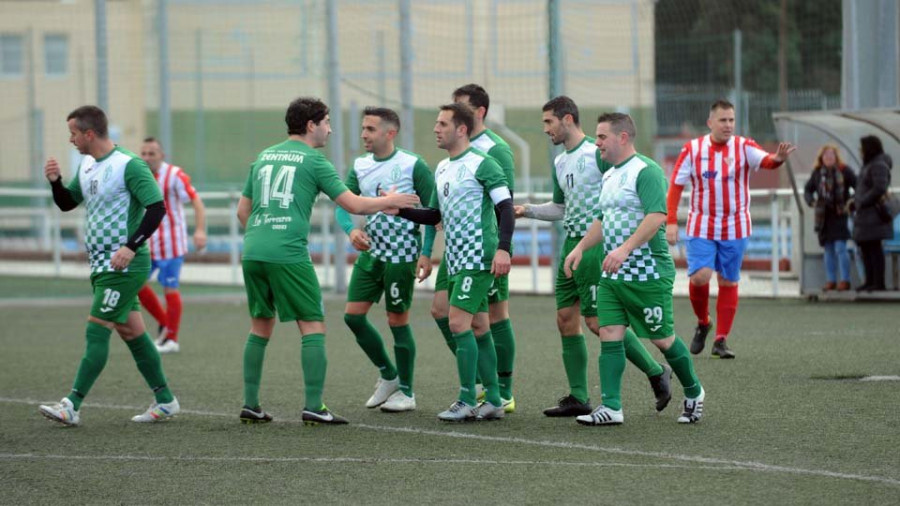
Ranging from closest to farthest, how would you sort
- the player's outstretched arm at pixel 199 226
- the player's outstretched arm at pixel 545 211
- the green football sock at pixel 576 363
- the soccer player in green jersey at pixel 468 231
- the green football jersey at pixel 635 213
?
the green football jersey at pixel 635 213, the soccer player in green jersey at pixel 468 231, the green football sock at pixel 576 363, the player's outstretched arm at pixel 545 211, the player's outstretched arm at pixel 199 226

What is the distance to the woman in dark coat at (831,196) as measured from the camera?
49.0ft

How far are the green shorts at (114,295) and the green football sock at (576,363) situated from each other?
2.60 meters

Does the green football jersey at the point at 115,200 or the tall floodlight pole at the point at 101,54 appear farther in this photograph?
the tall floodlight pole at the point at 101,54

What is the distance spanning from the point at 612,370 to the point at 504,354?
Answer: 107 centimetres

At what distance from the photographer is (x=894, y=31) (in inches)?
635

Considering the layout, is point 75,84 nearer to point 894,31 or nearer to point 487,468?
point 894,31

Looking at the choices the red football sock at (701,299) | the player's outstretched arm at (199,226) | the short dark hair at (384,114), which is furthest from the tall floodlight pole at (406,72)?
the short dark hair at (384,114)

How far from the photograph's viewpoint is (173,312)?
12391mm

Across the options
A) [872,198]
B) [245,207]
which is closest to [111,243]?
[245,207]

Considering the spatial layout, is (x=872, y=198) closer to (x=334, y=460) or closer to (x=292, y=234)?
(x=292, y=234)

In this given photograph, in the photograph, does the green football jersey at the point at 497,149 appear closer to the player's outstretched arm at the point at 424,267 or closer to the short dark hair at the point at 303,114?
the player's outstretched arm at the point at 424,267

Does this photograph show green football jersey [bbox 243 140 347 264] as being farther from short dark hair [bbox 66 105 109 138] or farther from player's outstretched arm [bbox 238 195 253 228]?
short dark hair [bbox 66 105 109 138]

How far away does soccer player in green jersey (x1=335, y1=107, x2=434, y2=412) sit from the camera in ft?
27.2

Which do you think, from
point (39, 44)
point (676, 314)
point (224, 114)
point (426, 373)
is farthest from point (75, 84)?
point (426, 373)
